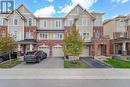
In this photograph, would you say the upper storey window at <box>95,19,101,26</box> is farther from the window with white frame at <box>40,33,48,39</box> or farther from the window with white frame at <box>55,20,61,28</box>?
the window with white frame at <box>40,33,48,39</box>

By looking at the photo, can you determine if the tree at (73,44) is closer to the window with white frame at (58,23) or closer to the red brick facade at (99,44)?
the red brick facade at (99,44)

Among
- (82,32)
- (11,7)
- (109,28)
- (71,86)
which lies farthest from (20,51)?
(71,86)

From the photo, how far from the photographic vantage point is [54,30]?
4259 centimetres

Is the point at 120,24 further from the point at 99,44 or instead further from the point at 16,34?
the point at 16,34

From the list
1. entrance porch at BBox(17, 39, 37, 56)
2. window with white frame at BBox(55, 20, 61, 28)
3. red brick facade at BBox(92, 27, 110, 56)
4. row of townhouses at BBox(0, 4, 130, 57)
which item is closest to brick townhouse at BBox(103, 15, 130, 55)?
row of townhouses at BBox(0, 4, 130, 57)

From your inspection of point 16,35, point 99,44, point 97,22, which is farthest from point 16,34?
point 97,22

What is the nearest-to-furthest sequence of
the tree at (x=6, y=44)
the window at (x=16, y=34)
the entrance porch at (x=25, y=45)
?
the tree at (x=6, y=44) → the entrance porch at (x=25, y=45) → the window at (x=16, y=34)

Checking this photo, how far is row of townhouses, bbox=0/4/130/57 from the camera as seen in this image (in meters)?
40.0

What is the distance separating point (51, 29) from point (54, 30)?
689 millimetres

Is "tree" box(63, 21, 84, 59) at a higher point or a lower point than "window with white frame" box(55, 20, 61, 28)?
lower

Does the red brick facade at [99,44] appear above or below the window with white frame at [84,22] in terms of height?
below

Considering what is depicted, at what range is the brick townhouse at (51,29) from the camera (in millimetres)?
40062

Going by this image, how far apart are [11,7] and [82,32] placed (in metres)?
14.3

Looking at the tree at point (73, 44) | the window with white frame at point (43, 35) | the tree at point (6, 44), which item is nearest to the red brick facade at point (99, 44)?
the window with white frame at point (43, 35)
